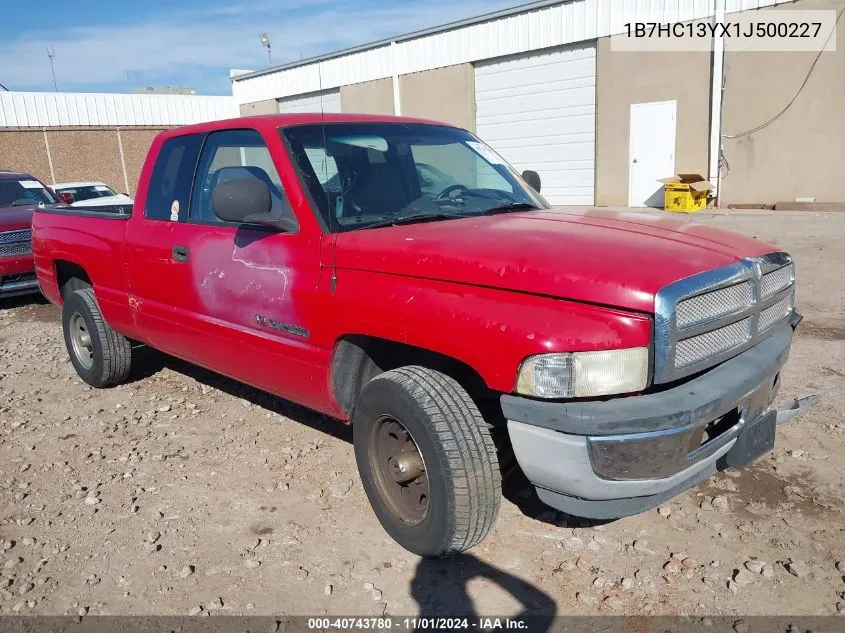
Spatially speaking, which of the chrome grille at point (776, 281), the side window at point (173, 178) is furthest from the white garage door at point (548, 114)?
the chrome grille at point (776, 281)

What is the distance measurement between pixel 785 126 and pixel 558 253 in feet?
44.2

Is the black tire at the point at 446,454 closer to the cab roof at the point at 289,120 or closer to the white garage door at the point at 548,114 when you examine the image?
the cab roof at the point at 289,120

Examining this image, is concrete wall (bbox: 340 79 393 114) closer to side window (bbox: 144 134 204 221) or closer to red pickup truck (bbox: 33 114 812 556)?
side window (bbox: 144 134 204 221)

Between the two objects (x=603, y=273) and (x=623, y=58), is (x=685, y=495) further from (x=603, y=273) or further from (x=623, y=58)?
(x=623, y=58)

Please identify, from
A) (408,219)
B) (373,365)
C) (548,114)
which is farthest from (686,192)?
(373,365)

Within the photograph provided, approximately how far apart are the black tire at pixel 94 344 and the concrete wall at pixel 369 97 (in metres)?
15.9

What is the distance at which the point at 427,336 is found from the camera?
2738mm

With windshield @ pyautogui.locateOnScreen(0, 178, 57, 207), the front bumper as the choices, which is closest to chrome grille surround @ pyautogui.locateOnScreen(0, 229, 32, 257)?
windshield @ pyautogui.locateOnScreen(0, 178, 57, 207)

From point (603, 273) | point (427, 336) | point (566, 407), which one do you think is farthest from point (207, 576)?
point (603, 273)

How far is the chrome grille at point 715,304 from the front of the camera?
2452mm

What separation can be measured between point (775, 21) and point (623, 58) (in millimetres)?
3114

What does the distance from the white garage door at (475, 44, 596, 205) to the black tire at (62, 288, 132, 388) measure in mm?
13620

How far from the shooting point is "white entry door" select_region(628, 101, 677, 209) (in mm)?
15109

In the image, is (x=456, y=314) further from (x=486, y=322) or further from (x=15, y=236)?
(x=15, y=236)
